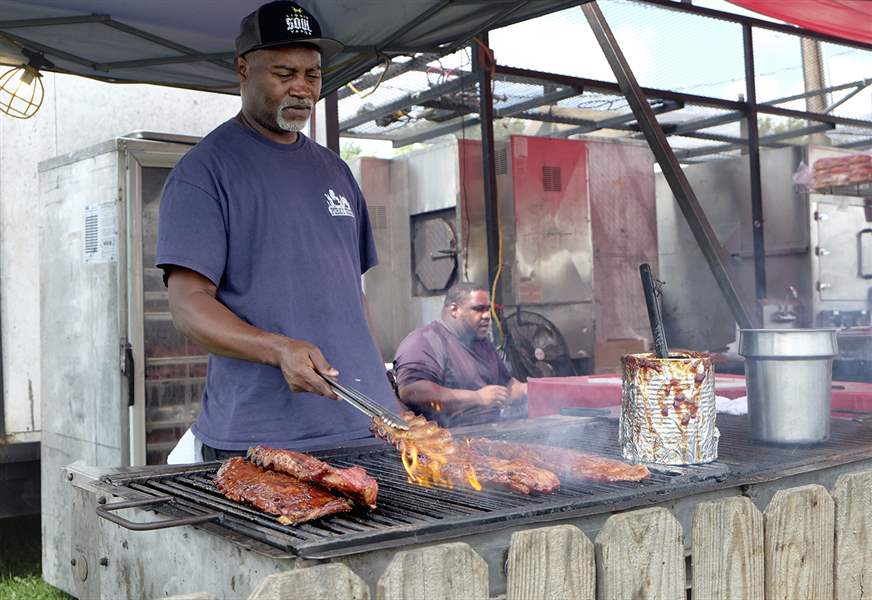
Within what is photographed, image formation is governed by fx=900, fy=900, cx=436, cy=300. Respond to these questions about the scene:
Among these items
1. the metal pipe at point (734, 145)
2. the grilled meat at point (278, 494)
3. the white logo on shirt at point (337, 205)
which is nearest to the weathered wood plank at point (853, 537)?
the grilled meat at point (278, 494)

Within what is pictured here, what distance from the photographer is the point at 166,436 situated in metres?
5.77

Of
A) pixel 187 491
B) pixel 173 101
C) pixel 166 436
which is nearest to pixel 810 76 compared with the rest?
pixel 173 101

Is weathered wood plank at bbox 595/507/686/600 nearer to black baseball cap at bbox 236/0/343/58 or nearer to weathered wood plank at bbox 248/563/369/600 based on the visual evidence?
weathered wood plank at bbox 248/563/369/600

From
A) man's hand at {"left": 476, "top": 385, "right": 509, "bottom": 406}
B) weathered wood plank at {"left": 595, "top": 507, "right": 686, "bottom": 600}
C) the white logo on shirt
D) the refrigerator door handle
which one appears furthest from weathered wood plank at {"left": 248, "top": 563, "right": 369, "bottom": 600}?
man's hand at {"left": 476, "top": 385, "right": 509, "bottom": 406}

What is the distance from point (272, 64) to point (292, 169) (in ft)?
1.24

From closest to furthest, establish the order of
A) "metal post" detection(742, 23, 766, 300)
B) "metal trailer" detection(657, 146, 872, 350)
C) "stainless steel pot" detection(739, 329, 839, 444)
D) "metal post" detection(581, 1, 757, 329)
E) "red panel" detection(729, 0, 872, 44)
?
"stainless steel pot" detection(739, 329, 839, 444)
"red panel" detection(729, 0, 872, 44)
"metal post" detection(581, 1, 757, 329)
"metal post" detection(742, 23, 766, 300)
"metal trailer" detection(657, 146, 872, 350)

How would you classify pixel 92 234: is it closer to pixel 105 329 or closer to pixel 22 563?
pixel 105 329

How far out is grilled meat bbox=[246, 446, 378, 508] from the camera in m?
2.07

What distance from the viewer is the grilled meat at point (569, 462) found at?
2.40 metres

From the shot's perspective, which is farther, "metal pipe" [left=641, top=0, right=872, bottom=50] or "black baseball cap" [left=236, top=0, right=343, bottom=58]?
"metal pipe" [left=641, top=0, right=872, bottom=50]

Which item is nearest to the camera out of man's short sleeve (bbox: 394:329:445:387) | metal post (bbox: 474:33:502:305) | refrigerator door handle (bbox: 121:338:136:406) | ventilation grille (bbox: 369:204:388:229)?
refrigerator door handle (bbox: 121:338:136:406)

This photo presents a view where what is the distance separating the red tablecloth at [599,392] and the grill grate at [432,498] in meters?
0.80

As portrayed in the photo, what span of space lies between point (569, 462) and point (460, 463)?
1.06ft

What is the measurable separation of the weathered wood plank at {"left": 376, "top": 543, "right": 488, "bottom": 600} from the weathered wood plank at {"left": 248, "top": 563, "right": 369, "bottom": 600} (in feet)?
0.17
